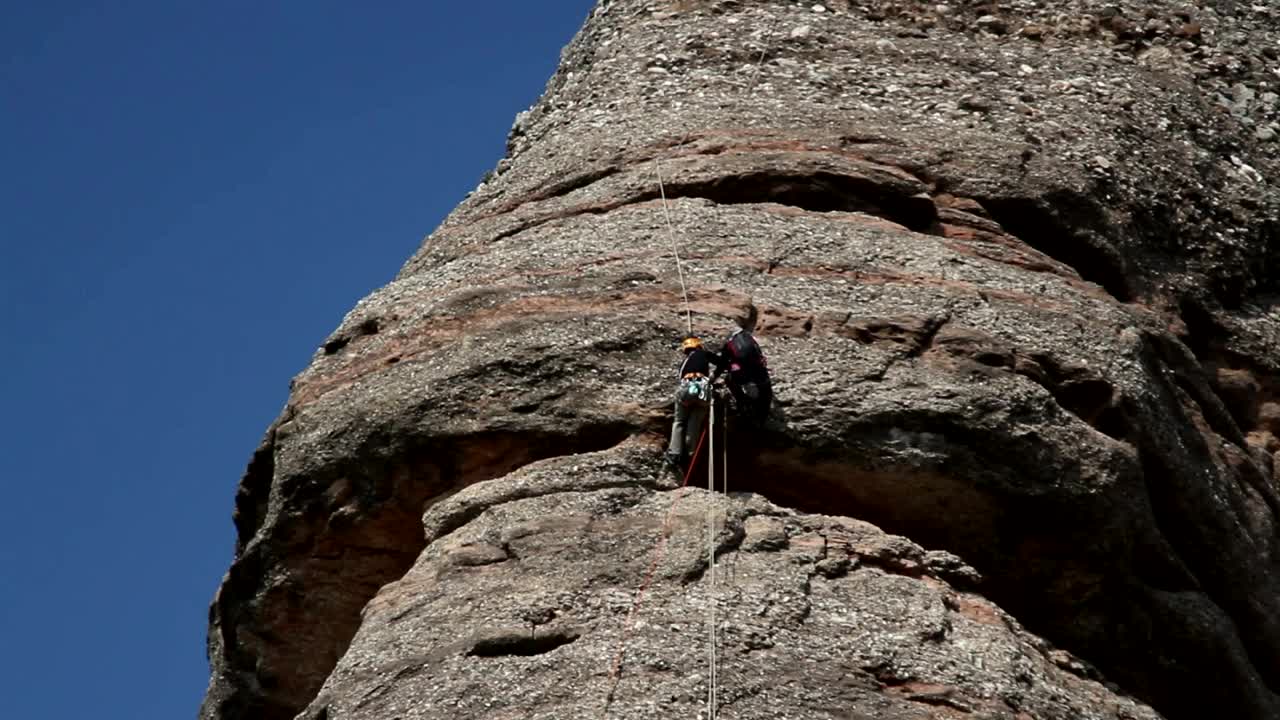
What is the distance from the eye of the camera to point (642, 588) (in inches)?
602

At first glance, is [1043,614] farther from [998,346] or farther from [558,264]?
[558,264]

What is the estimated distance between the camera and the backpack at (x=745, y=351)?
648 inches

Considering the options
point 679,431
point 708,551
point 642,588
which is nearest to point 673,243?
point 679,431

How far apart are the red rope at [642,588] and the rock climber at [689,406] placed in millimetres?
86

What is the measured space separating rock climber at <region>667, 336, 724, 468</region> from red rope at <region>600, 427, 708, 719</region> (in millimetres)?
86

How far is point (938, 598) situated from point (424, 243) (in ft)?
23.4

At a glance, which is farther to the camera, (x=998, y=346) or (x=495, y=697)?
(x=998, y=346)

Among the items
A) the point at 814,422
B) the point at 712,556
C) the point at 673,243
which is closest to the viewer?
the point at 712,556

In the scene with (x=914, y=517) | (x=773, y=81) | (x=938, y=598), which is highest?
(x=773, y=81)

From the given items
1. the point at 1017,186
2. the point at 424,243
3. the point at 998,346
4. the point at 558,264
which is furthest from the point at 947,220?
the point at 424,243

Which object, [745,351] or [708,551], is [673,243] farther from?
[708,551]

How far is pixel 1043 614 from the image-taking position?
17016 mm

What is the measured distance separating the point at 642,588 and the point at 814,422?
2263mm

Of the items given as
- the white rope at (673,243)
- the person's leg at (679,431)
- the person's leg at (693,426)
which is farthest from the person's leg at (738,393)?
the white rope at (673,243)
